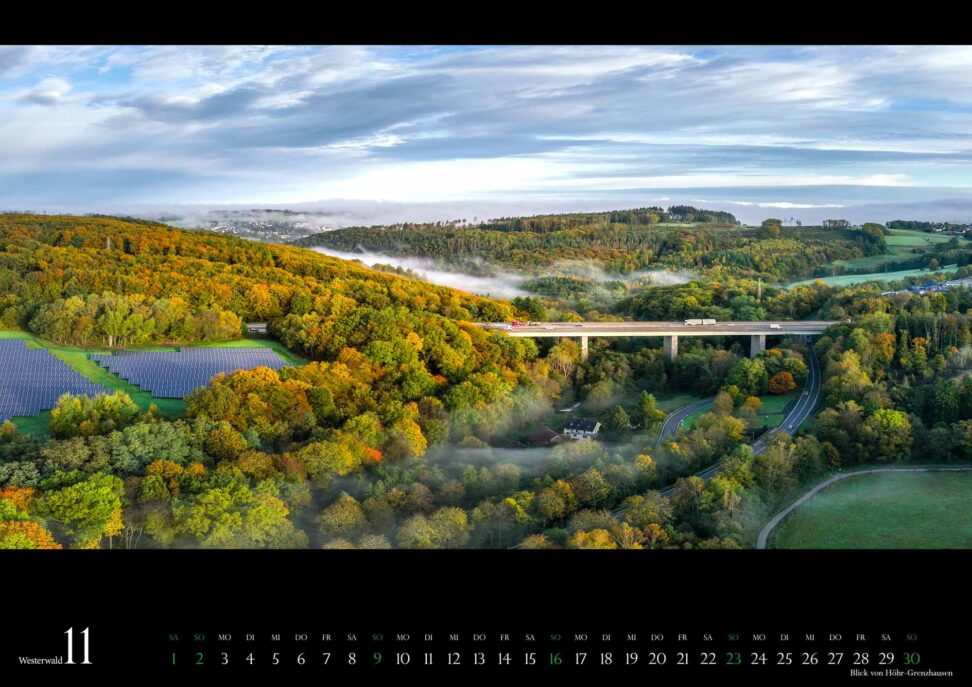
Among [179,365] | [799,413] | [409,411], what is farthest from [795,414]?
[179,365]

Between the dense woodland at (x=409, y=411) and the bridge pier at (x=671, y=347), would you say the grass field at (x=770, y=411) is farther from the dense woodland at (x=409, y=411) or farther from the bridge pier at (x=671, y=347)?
the bridge pier at (x=671, y=347)

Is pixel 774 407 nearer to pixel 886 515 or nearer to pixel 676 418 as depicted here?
pixel 676 418

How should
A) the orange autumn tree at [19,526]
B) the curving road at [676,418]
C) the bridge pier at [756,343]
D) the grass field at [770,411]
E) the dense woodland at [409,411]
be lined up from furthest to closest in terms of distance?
1. the bridge pier at [756,343]
2. the grass field at [770,411]
3. the curving road at [676,418]
4. the dense woodland at [409,411]
5. the orange autumn tree at [19,526]

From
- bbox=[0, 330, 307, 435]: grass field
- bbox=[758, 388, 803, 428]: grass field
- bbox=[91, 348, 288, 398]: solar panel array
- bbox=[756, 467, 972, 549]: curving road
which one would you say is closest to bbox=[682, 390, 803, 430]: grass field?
bbox=[758, 388, 803, 428]: grass field
